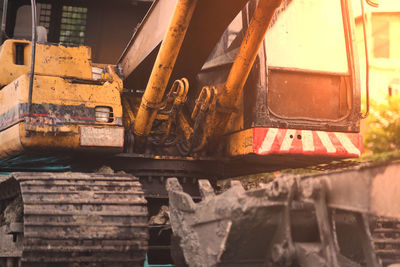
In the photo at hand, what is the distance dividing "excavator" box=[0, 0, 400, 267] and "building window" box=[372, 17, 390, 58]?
21.9m

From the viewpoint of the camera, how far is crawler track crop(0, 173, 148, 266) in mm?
3930

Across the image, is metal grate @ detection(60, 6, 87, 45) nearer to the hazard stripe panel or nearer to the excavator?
the excavator

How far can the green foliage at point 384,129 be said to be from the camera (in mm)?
19422

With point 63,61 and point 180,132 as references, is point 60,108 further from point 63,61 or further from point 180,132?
point 180,132

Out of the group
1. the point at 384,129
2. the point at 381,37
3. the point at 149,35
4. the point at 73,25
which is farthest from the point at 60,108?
the point at 381,37

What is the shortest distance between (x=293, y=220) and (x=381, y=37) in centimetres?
A: 2504

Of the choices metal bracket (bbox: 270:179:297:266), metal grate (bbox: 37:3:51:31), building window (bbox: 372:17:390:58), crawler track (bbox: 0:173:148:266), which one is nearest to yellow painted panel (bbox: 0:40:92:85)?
crawler track (bbox: 0:173:148:266)

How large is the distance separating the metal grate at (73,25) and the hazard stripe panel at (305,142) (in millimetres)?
3469

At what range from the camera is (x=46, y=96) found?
15.7ft

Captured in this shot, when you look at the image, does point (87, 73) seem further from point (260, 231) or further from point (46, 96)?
point (260, 231)

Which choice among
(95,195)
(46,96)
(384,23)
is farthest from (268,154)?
(384,23)

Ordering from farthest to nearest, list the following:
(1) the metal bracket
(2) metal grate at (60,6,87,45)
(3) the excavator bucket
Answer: (2) metal grate at (60,6,87,45), (1) the metal bracket, (3) the excavator bucket

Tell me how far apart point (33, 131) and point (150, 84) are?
39.7 inches

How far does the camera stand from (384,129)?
19.7 m
